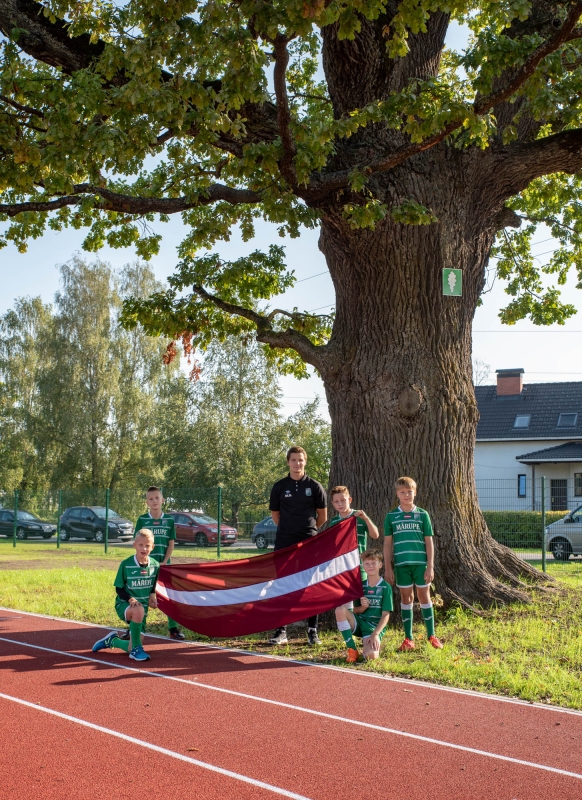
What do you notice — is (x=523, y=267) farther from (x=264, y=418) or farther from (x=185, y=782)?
(x=264, y=418)

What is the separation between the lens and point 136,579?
30.9 ft

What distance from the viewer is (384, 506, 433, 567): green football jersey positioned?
934cm

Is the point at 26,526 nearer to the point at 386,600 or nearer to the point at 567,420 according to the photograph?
the point at 386,600

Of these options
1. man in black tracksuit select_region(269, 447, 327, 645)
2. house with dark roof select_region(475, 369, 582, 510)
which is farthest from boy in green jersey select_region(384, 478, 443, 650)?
house with dark roof select_region(475, 369, 582, 510)

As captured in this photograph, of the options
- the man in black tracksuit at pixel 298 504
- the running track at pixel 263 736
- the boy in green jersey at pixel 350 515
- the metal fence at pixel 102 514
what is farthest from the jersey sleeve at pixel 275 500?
the metal fence at pixel 102 514

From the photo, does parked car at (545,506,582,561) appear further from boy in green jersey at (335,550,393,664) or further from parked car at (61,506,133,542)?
boy in green jersey at (335,550,393,664)

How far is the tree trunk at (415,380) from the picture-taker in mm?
11281

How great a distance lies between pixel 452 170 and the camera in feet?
39.4

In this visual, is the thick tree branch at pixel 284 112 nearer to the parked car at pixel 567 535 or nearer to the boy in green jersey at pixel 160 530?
the boy in green jersey at pixel 160 530

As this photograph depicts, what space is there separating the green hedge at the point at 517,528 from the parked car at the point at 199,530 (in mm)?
8186

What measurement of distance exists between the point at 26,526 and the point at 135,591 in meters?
26.1

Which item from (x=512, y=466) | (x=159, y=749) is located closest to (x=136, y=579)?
(x=159, y=749)

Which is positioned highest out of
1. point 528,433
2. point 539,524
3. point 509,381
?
point 509,381

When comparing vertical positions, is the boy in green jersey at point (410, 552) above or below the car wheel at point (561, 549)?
above
